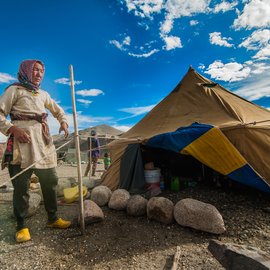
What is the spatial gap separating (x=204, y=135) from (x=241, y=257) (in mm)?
2536

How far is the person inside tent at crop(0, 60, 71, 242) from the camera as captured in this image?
9.23ft

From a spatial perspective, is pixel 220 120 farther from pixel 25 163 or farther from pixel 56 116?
pixel 25 163

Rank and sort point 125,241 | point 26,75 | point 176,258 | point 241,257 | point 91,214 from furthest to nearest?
point 91,214, point 26,75, point 125,241, point 176,258, point 241,257

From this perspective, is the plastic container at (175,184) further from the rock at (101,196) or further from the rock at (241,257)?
the rock at (241,257)

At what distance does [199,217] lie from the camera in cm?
305

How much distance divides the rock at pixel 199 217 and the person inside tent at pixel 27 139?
1.68 metres

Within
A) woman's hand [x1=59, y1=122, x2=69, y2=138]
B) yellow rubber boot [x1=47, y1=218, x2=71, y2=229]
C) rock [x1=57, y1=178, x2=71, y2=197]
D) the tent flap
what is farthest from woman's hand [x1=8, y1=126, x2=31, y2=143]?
rock [x1=57, y1=178, x2=71, y2=197]

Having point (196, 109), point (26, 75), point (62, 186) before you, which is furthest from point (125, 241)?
point (196, 109)

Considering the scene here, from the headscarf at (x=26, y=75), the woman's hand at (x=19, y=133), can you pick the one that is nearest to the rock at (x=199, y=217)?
the woman's hand at (x=19, y=133)

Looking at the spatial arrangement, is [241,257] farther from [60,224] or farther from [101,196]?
[101,196]

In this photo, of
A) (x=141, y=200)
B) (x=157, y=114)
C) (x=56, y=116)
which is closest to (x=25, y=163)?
(x=56, y=116)

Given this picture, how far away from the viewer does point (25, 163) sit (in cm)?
283

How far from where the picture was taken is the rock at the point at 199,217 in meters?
2.97

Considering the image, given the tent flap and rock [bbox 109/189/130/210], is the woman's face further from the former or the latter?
the tent flap
